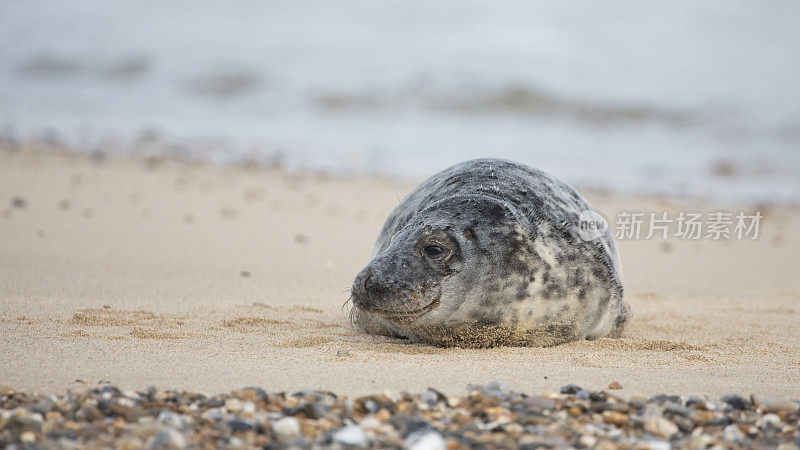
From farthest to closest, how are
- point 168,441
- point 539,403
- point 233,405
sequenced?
point 539,403 → point 233,405 → point 168,441

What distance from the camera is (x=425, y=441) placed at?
8.18 feet

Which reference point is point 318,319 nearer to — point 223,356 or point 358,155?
point 223,356

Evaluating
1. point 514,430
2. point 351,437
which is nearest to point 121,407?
point 351,437

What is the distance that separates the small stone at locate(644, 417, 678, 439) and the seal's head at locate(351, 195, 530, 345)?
1.20 meters

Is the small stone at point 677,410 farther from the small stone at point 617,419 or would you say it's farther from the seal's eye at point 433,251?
the seal's eye at point 433,251

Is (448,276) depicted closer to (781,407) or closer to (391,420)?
(391,420)

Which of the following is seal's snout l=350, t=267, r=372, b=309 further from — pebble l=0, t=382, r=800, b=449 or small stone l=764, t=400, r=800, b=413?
small stone l=764, t=400, r=800, b=413

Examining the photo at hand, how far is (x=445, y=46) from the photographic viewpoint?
1850 centimetres

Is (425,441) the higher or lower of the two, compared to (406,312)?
lower

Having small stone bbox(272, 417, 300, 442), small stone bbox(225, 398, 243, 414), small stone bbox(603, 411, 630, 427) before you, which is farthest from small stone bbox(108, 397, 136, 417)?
small stone bbox(603, 411, 630, 427)

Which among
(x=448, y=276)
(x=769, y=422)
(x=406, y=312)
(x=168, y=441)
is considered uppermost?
(x=448, y=276)

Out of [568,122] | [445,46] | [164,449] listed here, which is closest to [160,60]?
[445,46]

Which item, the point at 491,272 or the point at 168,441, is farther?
the point at 491,272

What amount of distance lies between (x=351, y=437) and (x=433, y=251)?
1.45 metres
